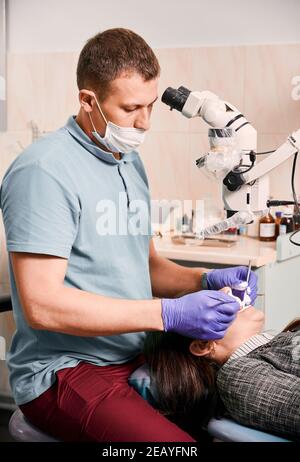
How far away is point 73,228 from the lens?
4.71ft

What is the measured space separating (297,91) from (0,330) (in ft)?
5.47

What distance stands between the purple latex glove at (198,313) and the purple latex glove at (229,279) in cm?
25

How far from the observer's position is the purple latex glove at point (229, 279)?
65.7 inches

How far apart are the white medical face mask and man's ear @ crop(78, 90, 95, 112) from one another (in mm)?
23

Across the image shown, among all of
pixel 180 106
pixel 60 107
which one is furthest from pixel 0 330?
pixel 180 106

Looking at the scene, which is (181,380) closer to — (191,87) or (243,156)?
(243,156)

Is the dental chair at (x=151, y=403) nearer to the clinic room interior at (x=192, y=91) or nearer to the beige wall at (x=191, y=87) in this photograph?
the clinic room interior at (x=192, y=91)

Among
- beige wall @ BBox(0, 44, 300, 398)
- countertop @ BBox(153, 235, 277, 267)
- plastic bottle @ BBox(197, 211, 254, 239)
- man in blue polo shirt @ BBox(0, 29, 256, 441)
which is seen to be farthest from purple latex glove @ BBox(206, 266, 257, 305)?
beige wall @ BBox(0, 44, 300, 398)

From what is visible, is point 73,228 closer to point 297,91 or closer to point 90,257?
point 90,257

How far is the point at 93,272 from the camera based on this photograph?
4.92ft

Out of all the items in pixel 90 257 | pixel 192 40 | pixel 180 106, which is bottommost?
pixel 90 257

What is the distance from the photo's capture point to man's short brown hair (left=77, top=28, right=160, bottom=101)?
4.87 ft

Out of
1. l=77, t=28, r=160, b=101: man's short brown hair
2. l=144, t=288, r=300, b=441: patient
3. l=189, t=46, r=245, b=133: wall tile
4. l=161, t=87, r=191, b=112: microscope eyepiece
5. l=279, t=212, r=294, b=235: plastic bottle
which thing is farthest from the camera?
l=189, t=46, r=245, b=133: wall tile

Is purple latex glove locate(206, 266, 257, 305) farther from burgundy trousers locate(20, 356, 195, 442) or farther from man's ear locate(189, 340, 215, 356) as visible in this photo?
burgundy trousers locate(20, 356, 195, 442)
